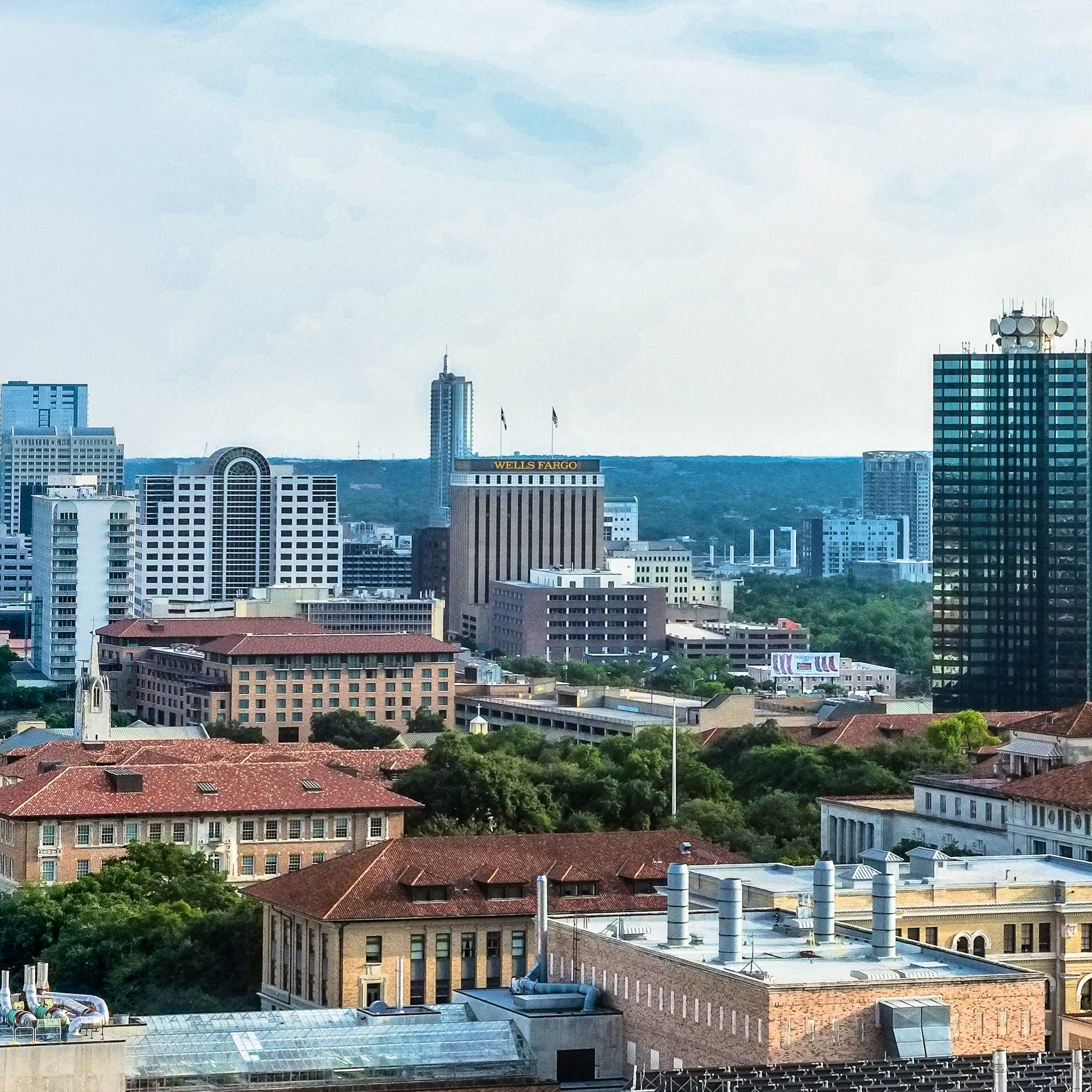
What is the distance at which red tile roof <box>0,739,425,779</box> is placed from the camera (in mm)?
165125

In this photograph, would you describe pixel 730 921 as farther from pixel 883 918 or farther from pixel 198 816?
pixel 198 816

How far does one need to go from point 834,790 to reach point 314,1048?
84921 mm

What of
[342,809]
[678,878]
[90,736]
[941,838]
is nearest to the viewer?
[678,878]

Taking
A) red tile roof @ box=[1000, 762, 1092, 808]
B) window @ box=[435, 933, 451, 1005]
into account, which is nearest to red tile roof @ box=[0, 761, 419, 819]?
red tile roof @ box=[1000, 762, 1092, 808]

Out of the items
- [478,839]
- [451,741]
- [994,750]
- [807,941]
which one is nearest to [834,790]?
[994,750]

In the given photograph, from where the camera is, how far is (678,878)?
9019 centimetres

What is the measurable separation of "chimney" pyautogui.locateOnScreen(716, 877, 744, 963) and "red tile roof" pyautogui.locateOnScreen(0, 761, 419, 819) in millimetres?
65088

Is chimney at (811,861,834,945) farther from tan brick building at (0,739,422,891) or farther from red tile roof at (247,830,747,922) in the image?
tan brick building at (0,739,422,891)

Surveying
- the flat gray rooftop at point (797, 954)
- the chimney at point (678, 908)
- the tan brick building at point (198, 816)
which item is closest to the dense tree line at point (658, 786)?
the tan brick building at point (198, 816)

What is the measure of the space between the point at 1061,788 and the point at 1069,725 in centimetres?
2102

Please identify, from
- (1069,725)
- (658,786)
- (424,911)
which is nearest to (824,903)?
(424,911)

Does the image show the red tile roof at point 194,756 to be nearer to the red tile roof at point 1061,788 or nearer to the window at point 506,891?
the window at point 506,891

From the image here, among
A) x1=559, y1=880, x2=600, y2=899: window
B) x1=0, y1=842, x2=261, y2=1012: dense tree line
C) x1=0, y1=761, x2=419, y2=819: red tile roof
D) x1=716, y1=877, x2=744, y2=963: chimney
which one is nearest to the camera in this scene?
x1=716, y1=877, x2=744, y2=963: chimney

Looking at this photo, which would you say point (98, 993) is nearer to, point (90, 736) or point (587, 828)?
point (587, 828)
